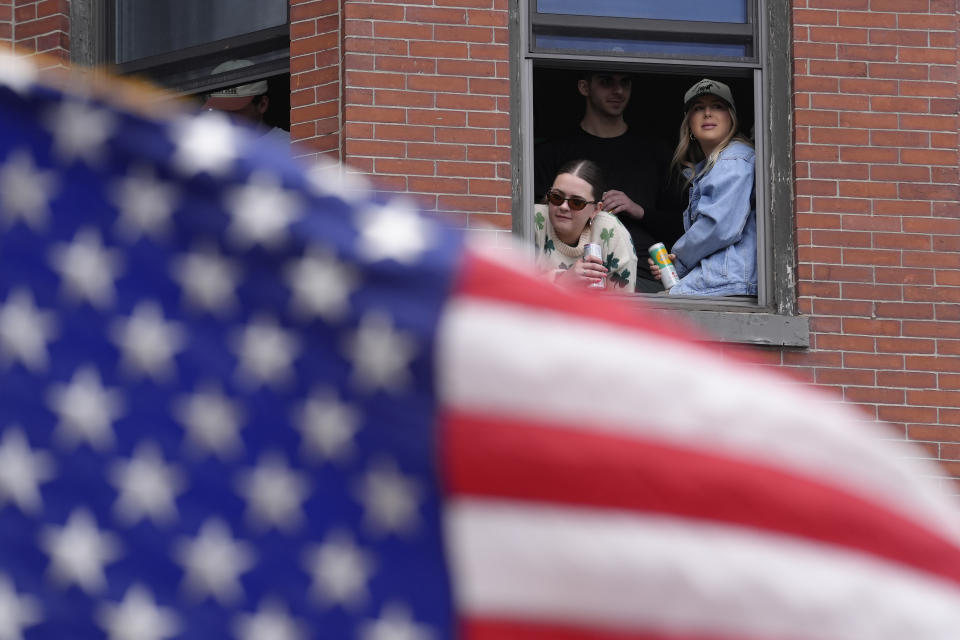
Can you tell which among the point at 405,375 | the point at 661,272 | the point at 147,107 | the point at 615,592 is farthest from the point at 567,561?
the point at 661,272

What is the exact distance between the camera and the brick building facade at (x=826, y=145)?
701 centimetres

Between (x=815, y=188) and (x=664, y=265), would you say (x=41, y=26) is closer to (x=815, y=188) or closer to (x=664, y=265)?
(x=664, y=265)

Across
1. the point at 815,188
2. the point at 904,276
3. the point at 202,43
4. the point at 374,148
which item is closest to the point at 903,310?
the point at 904,276

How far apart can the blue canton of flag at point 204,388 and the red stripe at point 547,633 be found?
0.05m

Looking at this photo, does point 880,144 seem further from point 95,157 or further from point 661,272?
point 95,157

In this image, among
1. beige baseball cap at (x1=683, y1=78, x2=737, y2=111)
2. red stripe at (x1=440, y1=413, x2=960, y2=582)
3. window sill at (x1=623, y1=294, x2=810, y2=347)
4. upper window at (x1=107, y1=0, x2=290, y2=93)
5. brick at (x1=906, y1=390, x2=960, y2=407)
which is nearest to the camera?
red stripe at (x1=440, y1=413, x2=960, y2=582)

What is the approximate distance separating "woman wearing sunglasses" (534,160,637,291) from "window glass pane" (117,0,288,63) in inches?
63.2

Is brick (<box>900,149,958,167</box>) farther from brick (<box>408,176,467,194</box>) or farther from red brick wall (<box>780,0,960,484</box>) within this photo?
brick (<box>408,176,467,194</box>)

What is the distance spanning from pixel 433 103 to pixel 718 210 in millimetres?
1287

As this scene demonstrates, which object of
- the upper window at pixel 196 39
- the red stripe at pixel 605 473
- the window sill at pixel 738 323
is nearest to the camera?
the red stripe at pixel 605 473

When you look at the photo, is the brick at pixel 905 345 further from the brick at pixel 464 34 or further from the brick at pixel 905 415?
the brick at pixel 464 34

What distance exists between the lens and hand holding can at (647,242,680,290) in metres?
7.25

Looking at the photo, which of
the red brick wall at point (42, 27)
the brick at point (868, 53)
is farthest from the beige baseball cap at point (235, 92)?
the brick at point (868, 53)

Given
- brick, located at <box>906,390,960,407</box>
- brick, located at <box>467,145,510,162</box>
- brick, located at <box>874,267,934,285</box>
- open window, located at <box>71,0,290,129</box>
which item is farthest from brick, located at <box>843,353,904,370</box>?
open window, located at <box>71,0,290,129</box>
